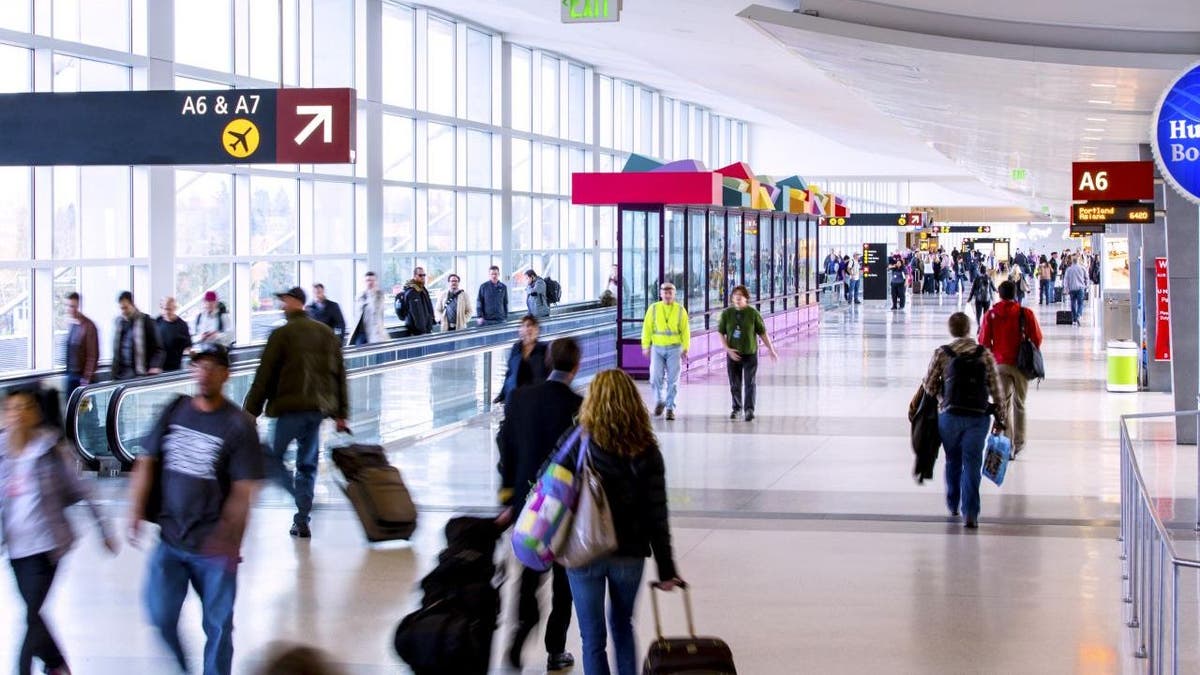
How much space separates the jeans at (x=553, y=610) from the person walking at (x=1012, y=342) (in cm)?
844

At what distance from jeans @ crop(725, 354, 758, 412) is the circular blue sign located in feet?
32.4

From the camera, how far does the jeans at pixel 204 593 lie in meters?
6.23

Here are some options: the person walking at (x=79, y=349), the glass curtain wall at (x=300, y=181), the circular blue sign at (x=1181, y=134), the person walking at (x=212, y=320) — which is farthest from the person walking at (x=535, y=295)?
the circular blue sign at (x=1181, y=134)

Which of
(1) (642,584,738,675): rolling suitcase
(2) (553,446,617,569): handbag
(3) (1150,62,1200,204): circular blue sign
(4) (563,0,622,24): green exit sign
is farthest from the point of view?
(4) (563,0,622,24): green exit sign

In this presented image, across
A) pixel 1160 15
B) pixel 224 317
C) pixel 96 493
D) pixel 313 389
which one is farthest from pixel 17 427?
pixel 224 317

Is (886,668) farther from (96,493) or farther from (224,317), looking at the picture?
(224,317)

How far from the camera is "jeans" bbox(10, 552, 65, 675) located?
6434 mm

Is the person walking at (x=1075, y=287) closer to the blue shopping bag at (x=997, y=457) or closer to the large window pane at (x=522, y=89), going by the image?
the large window pane at (x=522, y=89)

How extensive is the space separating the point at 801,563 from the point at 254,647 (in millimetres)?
3613

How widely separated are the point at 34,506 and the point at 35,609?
0.44 meters

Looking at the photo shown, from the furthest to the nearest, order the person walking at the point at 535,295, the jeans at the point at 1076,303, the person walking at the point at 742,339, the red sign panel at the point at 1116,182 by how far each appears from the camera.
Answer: the jeans at the point at 1076,303 < the person walking at the point at 535,295 < the person walking at the point at 742,339 < the red sign panel at the point at 1116,182

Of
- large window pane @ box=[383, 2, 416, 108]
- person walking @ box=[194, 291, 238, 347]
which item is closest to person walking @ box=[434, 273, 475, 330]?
large window pane @ box=[383, 2, 416, 108]

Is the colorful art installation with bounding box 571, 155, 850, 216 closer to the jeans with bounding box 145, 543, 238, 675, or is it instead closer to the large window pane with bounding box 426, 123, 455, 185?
the large window pane with bounding box 426, 123, 455, 185

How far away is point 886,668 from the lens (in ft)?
23.4
